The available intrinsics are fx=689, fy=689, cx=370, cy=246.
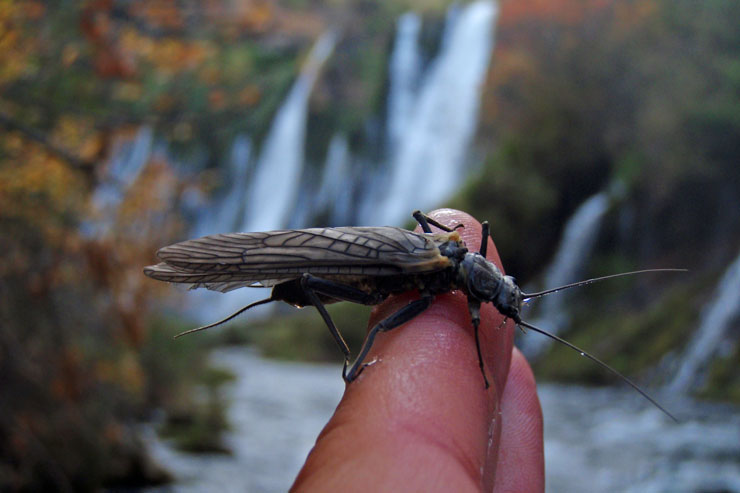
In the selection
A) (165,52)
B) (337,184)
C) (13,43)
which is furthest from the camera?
(337,184)

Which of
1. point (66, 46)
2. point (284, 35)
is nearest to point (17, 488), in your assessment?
point (66, 46)

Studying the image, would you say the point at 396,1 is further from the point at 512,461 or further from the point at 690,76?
the point at 512,461

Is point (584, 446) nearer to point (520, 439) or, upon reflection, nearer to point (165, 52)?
point (165, 52)

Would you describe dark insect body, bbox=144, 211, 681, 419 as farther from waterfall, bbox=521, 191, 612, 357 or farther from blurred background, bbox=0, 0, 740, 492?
waterfall, bbox=521, 191, 612, 357

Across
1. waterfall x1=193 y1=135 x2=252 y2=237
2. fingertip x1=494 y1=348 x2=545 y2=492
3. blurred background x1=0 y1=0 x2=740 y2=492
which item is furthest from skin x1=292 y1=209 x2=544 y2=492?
waterfall x1=193 y1=135 x2=252 y2=237

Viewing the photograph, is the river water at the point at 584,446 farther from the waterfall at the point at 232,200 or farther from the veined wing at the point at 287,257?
the waterfall at the point at 232,200

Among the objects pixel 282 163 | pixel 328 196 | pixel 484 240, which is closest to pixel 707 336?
pixel 484 240
